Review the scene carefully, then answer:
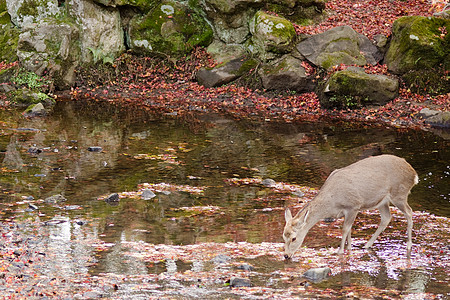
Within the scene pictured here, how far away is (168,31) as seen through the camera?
1168 inches

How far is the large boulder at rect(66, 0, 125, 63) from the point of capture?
28.8m

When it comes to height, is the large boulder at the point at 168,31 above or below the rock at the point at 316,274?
below

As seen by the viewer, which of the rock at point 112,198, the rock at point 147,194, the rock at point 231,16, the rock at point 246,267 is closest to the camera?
the rock at point 246,267

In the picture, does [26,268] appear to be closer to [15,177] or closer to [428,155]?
[15,177]

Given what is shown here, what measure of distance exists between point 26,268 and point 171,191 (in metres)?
5.59

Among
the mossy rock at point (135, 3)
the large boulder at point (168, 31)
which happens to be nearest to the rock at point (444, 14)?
the large boulder at point (168, 31)

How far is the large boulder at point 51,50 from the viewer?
2753 centimetres

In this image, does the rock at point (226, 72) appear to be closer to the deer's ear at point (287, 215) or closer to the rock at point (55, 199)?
the rock at point (55, 199)

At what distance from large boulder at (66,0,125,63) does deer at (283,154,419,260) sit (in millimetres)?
20910

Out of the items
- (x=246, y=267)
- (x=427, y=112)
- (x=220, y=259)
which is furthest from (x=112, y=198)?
(x=427, y=112)

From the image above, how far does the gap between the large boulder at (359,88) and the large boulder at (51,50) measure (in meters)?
12.9

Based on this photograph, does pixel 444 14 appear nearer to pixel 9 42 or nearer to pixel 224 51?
pixel 224 51

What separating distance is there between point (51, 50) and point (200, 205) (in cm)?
1819

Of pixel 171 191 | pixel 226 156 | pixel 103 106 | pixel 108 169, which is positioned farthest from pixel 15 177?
pixel 103 106
